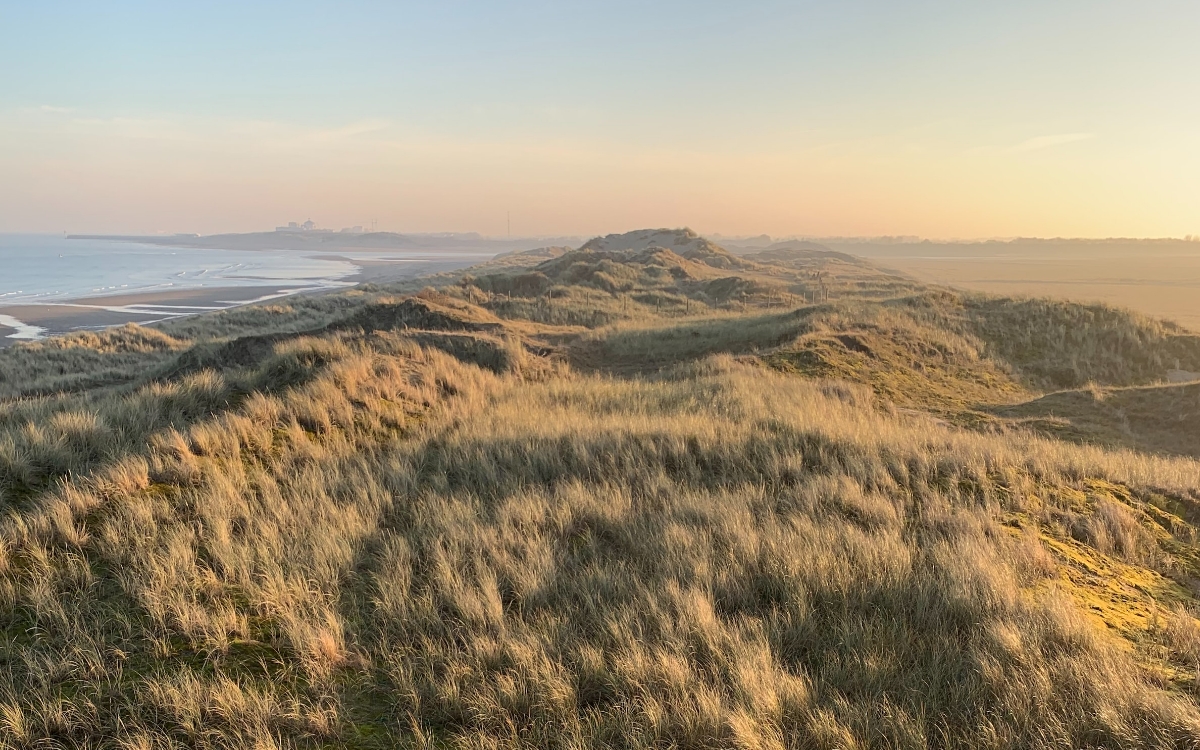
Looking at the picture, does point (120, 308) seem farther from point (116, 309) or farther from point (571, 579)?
point (571, 579)

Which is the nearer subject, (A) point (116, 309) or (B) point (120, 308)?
(A) point (116, 309)

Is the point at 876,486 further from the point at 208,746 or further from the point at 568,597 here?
the point at 208,746

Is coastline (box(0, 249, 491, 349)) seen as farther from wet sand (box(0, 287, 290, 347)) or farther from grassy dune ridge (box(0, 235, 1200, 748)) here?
grassy dune ridge (box(0, 235, 1200, 748))

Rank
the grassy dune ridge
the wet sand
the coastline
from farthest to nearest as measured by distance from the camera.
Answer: the wet sand, the coastline, the grassy dune ridge

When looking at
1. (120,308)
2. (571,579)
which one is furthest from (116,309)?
(571,579)

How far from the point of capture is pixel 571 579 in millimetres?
4438

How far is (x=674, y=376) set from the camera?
1523 centimetres

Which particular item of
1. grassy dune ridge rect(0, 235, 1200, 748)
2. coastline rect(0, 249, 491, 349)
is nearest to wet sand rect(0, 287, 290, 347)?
coastline rect(0, 249, 491, 349)

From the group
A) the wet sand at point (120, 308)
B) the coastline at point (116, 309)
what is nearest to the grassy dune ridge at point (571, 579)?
the coastline at point (116, 309)

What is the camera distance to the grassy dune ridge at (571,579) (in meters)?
3.12

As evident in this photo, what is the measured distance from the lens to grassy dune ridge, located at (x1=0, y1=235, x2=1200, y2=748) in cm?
312

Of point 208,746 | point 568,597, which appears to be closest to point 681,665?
point 568,597

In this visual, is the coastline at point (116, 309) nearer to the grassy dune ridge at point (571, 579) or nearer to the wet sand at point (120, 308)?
the wet sand at point (120, 308)

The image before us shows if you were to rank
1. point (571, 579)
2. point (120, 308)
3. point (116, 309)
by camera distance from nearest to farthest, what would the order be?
point (571, 579)
point (116, 309)
point (120, 308)
